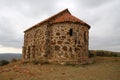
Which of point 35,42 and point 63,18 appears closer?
point 63,18

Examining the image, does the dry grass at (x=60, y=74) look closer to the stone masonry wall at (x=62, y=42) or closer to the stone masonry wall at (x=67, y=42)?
the stone masonry wall at (x=67, y=42)

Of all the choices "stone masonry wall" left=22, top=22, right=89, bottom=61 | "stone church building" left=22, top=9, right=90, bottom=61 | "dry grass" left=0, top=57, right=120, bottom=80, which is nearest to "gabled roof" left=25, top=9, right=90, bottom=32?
"stone church building" left=22, top=9, right=90, bottom=61

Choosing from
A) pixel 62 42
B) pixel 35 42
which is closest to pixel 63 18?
pixel 62 42

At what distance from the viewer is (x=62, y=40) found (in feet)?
72.0

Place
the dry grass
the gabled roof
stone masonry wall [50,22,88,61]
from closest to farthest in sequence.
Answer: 1. the dry grass
2. stone masonry wall [50,22,88,61]
3. the gabled roof

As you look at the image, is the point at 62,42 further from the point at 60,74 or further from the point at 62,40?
the point at 60,74

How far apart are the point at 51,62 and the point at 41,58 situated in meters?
1.81

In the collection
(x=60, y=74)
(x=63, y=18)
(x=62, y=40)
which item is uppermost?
(x=63, y=18)

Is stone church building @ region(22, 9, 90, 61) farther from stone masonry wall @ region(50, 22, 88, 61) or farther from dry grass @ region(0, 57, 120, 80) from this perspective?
dry grass @ region(0, 57, 120, 80)

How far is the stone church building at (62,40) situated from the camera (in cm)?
2169

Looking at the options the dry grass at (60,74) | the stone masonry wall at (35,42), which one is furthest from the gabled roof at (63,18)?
the dry grass at (60,74)

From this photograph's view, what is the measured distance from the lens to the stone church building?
21688 millimetres

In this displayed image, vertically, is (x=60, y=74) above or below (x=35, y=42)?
below

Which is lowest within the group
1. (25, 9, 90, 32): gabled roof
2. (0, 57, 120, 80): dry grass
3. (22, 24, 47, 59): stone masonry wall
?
A: (0, 57, 120, 80): dry grass
